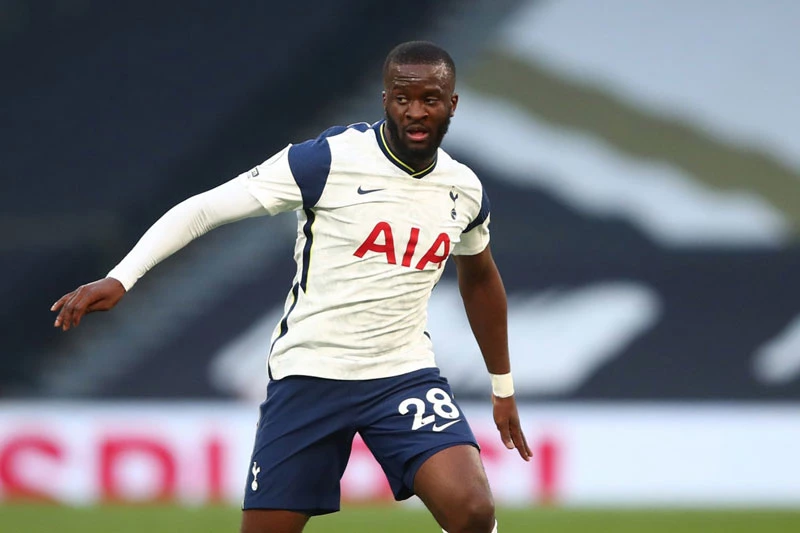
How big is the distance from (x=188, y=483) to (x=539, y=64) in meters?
3.50

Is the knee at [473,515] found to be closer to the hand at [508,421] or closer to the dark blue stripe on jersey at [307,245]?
the hand at [508,421]

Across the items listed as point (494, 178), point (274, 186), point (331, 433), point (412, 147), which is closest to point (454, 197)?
point (412, 147)

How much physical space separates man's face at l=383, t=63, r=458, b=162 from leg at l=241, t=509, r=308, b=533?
1213 mm

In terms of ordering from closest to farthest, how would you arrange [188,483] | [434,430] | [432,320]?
[434,430] → [188,483] → [432,320]

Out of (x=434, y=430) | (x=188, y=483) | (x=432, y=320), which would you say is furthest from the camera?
(x=432, y=320)

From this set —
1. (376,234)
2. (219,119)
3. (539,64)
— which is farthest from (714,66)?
(376,234)

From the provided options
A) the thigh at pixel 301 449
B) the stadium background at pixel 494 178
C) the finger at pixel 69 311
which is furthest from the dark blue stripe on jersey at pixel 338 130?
the stadium background at pixel 494 178

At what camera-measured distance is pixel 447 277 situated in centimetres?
875

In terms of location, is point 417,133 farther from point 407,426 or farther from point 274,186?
point 407,426

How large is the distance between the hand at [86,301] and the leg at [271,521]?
0.87 meters

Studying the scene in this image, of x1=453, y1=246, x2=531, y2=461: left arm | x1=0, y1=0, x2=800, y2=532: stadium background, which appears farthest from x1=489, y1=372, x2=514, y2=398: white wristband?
x1=0, y1=0, x2=800, y2=532: stadium background

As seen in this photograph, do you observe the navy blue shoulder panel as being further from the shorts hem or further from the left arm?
the shorts hem

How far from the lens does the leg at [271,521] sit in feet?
13.9

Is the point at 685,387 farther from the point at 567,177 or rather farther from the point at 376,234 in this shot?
the point at 376,234
